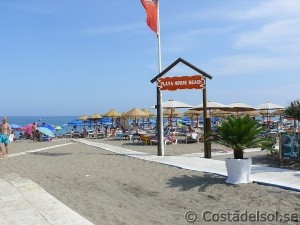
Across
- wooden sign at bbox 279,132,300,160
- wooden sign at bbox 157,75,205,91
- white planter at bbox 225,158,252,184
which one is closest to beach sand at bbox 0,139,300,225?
white planter at bbox 225,158,252,184

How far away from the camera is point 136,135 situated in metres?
21.2

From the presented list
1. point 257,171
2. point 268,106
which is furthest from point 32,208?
point 268,106

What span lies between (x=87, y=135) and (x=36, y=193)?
1007 inches

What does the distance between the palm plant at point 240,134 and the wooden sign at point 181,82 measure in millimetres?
4559

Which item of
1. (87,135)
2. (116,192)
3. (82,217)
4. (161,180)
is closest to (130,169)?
(161,180)

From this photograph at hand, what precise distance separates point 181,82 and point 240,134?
17.8ft

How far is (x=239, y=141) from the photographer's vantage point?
816 centimetres

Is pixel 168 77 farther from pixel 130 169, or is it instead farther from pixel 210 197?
pixel 210 197

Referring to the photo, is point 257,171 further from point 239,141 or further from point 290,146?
point 239,141

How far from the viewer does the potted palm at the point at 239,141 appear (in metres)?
7.95

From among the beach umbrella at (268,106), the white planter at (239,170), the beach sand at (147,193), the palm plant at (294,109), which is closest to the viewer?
the beach sand at (147,193)

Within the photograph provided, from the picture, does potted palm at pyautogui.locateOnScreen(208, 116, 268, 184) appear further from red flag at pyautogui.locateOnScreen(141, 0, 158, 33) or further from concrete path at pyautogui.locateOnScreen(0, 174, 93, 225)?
red flag at pyautogui.locateOnScreen(141, 0, 158, 33)

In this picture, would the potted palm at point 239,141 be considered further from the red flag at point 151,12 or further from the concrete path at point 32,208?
the red flag at point 151,12

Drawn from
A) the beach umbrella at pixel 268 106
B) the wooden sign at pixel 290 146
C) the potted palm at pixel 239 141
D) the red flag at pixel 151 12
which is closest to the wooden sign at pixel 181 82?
the red flag at pixel 151 12
